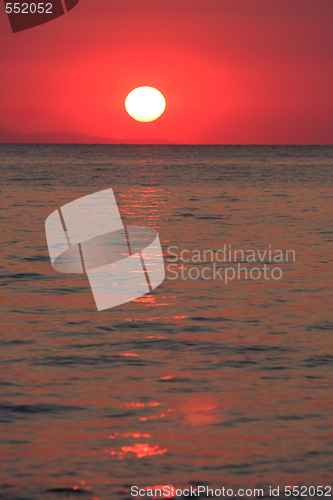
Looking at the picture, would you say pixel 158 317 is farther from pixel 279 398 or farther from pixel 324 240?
pixel 324 240

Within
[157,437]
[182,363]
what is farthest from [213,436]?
[182,363]

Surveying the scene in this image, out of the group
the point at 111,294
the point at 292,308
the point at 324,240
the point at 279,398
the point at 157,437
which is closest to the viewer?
the point at 157,437

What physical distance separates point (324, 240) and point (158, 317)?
11829 mm

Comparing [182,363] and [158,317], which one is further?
[158,317]

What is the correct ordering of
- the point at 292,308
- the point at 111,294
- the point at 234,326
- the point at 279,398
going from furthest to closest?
1. the point at 111,294
2. the point at 292,308
3. the point at 234,326
4. the point at 279,398

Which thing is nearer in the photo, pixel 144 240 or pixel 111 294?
pixel 111 294

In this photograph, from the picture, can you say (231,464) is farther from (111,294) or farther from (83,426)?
(111,294)

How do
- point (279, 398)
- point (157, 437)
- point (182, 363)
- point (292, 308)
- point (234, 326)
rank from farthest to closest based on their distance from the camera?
1. point (292, 308)
2. point (234, 326)
3. point (182, 363)
4. point (279, 398)
5. point (157, 437)

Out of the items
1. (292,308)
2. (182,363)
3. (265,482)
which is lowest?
(292,308)

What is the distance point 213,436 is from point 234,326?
4.55 m

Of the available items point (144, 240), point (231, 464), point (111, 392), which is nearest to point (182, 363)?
point (111, 392)

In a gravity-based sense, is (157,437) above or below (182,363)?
above

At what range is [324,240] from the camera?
23.0m

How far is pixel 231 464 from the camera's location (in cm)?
685
